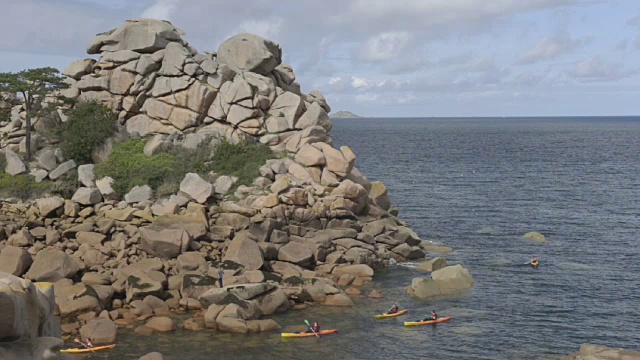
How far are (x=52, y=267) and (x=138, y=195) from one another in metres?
11.7

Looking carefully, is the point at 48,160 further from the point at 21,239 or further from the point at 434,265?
the point at 434,265

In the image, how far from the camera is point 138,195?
53281 millimetres

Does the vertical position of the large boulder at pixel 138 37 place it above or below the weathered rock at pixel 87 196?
above

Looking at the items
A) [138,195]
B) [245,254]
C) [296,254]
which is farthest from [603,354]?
[138,195]

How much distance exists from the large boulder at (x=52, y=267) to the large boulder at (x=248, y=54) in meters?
28.4

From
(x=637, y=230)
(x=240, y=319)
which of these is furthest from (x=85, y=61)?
(x=637, y=230)

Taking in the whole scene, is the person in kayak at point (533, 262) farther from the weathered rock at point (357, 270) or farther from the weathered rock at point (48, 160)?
the weathered rock at point (48, 160)

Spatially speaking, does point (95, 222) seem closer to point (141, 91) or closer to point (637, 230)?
point (141, 91)

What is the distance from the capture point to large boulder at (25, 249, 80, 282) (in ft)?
139

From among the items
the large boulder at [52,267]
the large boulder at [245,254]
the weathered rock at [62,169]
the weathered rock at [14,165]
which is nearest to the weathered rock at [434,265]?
→ the large boulder at [245,254]

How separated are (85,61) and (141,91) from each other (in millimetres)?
7449

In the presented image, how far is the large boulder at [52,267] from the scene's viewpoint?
42.4 metres

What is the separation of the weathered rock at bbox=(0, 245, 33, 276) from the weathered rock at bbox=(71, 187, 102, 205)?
945cm

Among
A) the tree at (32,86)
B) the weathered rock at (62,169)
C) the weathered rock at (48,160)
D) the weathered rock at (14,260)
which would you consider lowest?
the weathered rock at (14,260)
